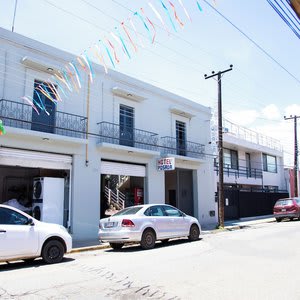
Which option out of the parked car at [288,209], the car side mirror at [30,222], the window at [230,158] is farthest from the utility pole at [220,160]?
the car side mirror at [30,222]

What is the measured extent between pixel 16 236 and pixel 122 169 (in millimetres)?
9420

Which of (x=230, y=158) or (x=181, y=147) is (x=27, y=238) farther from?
(x=230, y=158)

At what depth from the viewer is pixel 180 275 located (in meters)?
7.55

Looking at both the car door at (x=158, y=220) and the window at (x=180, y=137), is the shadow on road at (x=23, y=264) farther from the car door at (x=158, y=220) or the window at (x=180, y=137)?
the window at (x=180, y=137)

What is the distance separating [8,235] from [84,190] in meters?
7.17

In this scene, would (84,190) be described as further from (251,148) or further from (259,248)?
(251,148)

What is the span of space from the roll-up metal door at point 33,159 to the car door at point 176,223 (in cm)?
481

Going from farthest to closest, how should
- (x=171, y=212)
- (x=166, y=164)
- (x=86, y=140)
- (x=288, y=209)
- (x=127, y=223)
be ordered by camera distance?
(x=288, y=209)
(x=166, y=164)
(x=86, y=140)
(x=171, y=212)
(x=127, y=223)

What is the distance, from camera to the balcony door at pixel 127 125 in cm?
1816

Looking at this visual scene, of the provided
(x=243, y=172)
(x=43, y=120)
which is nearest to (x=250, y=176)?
(x=243, y=172)

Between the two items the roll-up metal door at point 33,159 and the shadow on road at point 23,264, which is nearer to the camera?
the shadow on road at point 23,264

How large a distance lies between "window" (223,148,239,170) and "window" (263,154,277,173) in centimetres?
438

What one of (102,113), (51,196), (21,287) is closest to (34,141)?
(51,196)

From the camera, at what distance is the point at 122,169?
717 inches
